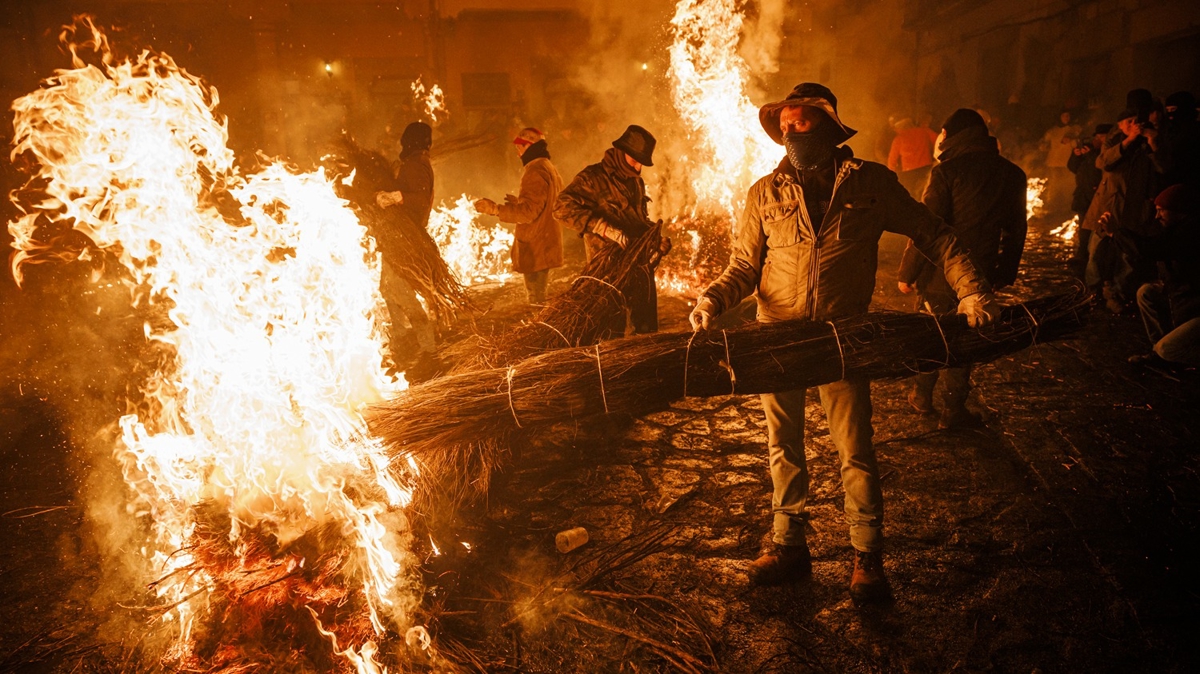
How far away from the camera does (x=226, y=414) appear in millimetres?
3701

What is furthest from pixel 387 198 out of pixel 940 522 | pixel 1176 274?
pixel 1176 274

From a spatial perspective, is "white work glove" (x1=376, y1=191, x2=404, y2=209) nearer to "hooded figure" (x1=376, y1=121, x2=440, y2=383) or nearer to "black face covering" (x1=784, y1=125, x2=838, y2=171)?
"hooded figure" (x1=376, y1=121, x2=440, y2=383)

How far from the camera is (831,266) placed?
312cm

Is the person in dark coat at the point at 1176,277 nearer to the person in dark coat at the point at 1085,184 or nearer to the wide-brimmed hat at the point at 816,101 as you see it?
the person in dark coat at the point at 1085,184

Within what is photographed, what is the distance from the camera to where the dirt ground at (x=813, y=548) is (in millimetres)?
2885

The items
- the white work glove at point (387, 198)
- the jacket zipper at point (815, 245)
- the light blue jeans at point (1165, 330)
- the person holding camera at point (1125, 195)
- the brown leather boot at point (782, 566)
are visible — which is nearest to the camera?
the jacket zipper at point (815, 245)

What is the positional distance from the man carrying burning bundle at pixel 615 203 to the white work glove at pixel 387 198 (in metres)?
2.30

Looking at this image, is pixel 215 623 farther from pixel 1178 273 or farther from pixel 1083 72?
pixel 1083 72

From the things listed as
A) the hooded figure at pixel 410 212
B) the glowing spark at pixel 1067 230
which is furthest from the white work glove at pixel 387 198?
the glowing spark at pixel 1067 230

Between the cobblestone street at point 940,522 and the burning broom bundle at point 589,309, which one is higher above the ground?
the burning broom bundle at point 589,309

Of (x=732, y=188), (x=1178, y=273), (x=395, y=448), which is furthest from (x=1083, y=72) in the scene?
(x=395, y=448)

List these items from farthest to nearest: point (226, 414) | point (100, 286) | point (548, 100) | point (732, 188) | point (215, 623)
Answer: point (548, 100) < point (732, 188) < point (100, 286) < point (226, 414) < point (215, 623)

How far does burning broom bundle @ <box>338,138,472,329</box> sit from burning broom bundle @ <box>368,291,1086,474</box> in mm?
3961

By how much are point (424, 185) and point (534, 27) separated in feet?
61.2
